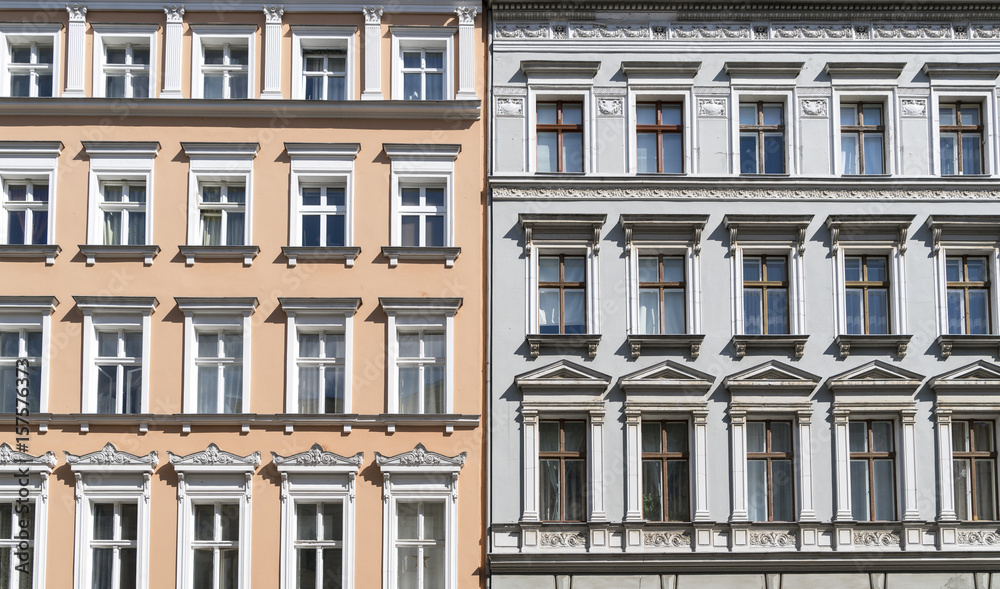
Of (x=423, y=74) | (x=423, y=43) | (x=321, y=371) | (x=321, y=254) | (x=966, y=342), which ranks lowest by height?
(x=321, y=371)

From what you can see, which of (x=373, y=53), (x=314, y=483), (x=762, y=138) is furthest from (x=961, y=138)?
(x=314, y=483)

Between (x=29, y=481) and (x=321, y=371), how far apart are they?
593 centimetres

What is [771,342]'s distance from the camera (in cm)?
2420

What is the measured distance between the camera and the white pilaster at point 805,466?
23.6 meters

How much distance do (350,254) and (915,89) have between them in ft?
39.9

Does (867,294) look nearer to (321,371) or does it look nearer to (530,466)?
(530,466)

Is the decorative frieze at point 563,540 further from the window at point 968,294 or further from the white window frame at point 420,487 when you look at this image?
the window at point 968,294

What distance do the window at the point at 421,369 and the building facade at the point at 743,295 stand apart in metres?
1.08

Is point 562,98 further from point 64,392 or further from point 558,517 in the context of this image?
point 64,392

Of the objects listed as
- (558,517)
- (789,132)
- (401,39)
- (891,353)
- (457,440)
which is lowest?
(558,517)

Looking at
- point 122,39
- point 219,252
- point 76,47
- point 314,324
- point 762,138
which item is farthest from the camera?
point 122,39

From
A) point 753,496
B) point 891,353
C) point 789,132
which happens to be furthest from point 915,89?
point 753,496

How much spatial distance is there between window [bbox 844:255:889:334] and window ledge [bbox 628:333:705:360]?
318cm

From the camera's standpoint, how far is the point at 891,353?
2430 cm
